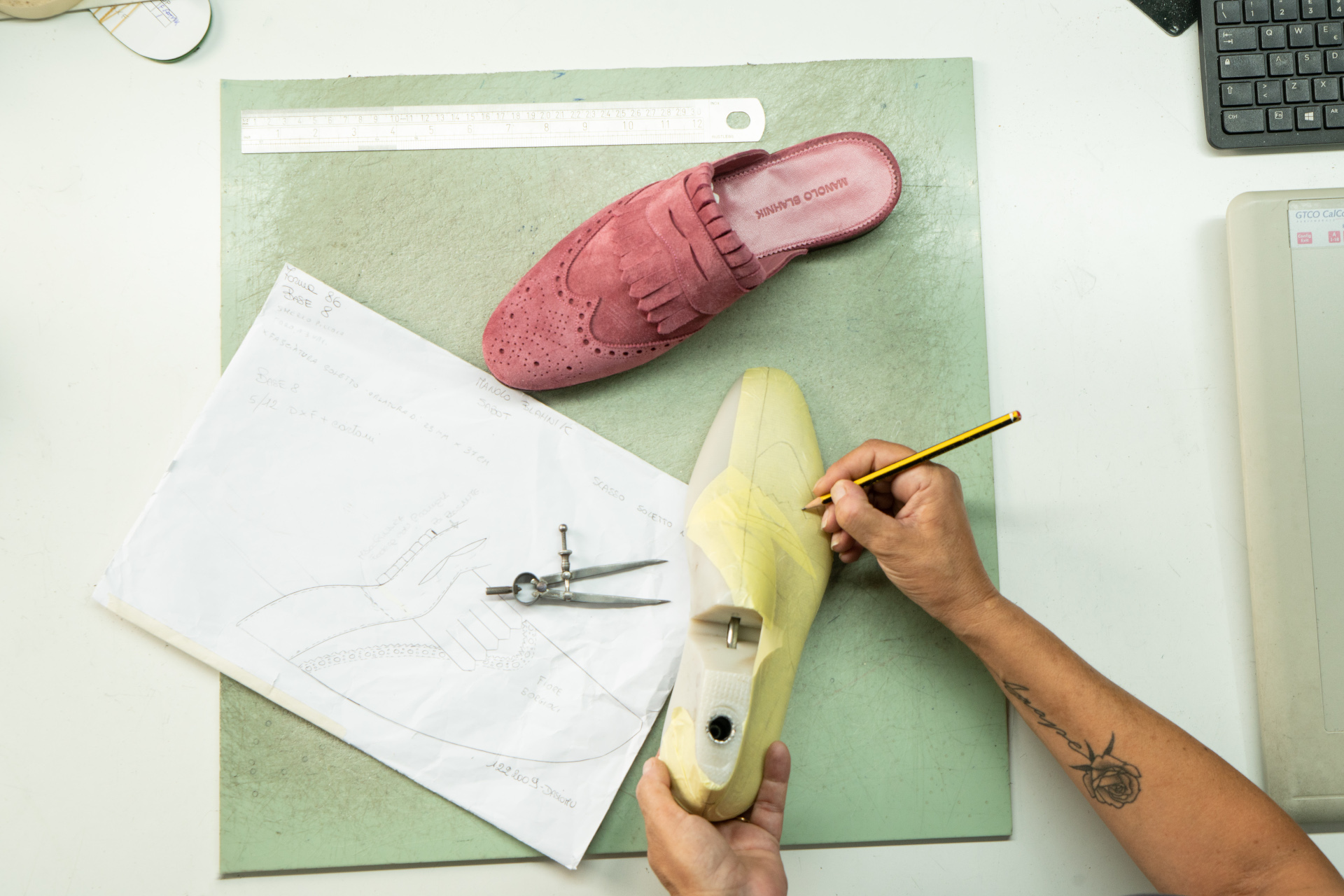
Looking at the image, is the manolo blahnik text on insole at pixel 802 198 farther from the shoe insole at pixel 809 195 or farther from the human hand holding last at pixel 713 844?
the human hand holding last at pixel 713 844

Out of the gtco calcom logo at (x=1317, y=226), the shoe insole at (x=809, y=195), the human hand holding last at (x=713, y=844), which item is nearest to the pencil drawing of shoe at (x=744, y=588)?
the human hand holding last at (x=713, y=844)

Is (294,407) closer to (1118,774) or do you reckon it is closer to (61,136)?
(61,136)

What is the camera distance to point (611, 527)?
80 centimetres

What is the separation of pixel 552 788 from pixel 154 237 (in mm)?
698

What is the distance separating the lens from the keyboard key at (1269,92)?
0.82 metres

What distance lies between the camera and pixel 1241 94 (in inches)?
32.4

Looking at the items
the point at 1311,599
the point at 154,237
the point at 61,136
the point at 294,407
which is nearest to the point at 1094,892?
the point at 1311,599

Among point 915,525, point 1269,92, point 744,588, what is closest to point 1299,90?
point 1269,92

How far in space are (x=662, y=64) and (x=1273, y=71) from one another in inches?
25.4

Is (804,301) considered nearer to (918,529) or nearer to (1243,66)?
(918,529)

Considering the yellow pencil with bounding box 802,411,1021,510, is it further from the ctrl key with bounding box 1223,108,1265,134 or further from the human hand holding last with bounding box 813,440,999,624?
the ctrl key with bounding box 1223,108,1265,134

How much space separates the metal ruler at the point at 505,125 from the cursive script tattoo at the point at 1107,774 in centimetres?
68

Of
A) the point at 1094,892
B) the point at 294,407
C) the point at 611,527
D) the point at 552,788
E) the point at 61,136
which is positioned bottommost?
the point at 1094,892

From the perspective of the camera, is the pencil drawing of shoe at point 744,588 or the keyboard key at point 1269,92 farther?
the keyboard key at point 1269,92
